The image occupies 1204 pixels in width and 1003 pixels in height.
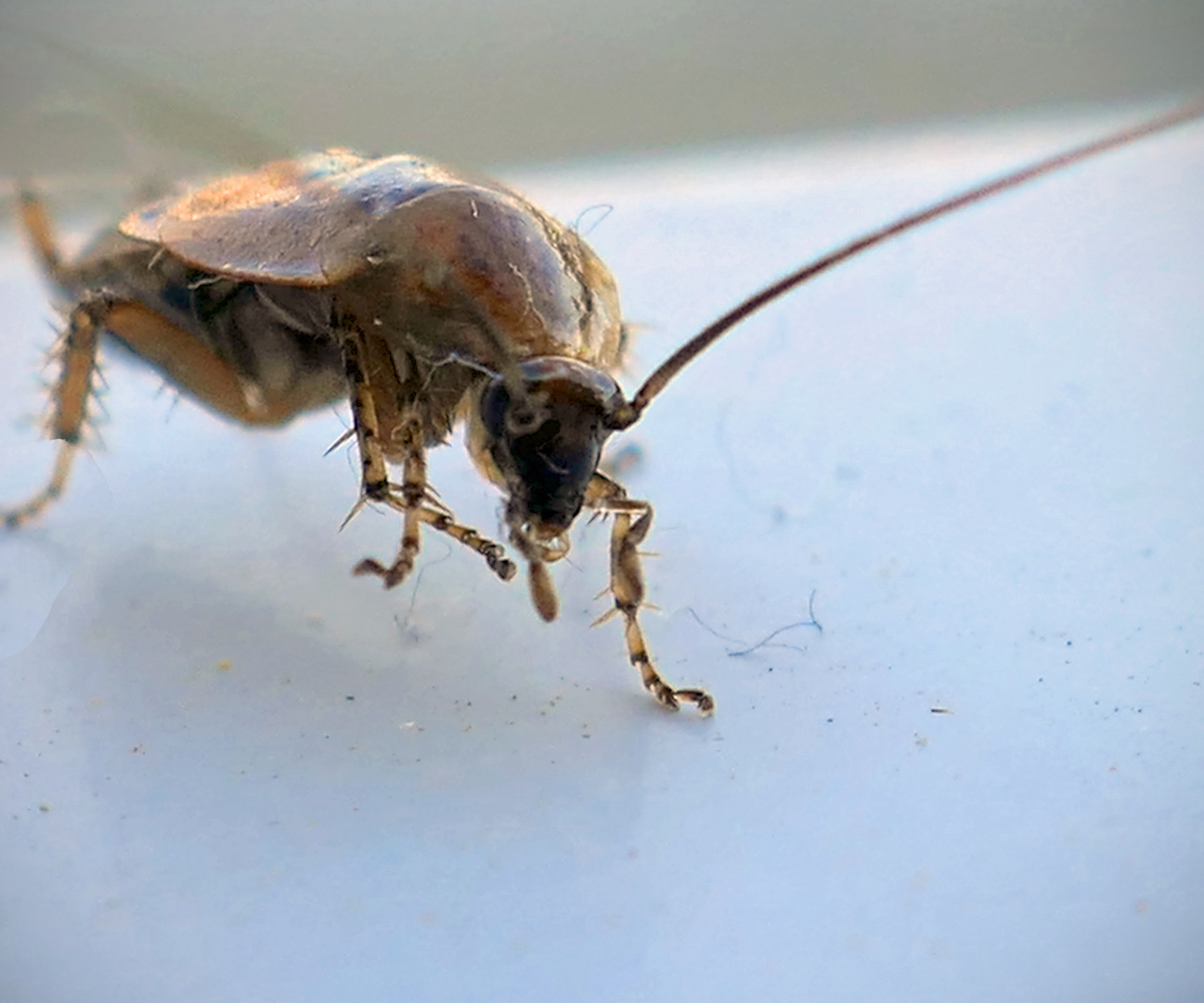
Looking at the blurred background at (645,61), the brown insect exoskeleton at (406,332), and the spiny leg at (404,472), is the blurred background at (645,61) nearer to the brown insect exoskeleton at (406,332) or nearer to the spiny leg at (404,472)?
the brown insect exoskeleton at (406,332)

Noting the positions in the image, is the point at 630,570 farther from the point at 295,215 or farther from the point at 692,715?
the point at 295,215

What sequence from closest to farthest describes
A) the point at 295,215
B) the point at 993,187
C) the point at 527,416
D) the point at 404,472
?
the point at 993,187 < the point at 527,416 < the point at 404,472 < the point at 295,215

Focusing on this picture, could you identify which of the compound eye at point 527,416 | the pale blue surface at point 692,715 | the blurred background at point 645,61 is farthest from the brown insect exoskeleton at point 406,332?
the blurred background at point 645,61

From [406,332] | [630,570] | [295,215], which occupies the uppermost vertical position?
[295,215]

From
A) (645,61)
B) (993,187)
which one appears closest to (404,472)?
(993,187)

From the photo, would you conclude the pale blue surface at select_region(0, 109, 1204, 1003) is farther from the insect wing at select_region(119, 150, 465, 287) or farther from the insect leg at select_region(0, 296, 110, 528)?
the insect wing at select_region(119, 150, 465, 287)

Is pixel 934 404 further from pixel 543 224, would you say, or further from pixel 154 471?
pixel 154 471
